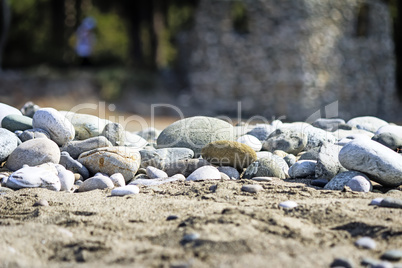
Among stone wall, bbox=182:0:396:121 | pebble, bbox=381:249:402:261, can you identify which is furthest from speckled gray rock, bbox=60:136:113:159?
stone wall, bbox=182:0:396:121

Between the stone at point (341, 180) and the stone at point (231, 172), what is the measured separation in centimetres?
78

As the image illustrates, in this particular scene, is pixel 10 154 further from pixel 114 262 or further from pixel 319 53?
pixel 319 53

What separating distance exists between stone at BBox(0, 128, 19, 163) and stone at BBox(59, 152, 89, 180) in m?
0.45

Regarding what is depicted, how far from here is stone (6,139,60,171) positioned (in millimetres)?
4223

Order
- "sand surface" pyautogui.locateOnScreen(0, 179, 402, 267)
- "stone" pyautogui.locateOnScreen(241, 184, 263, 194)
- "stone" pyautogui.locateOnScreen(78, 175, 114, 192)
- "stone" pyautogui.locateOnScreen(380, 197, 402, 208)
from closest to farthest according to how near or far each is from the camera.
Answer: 1. "sand surface" pyautogui.locateOnScreen(0, 179, 402, 267)
2. "stone" pyautogui.locateOnScreen(380, 197, 402, 208)
3. "stone" pyautogui.locateOnScreen(241, 184, 263, 194)
4. "stone" pyautogui.locateOnScreen(78, 175, 114, 192)

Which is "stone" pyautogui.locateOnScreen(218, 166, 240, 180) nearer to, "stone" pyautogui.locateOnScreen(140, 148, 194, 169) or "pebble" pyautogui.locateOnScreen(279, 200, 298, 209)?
"stone" pyautogui.locateOnScreen(140, 148, 194, 169)

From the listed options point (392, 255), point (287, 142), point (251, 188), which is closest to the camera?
point (392, 255)

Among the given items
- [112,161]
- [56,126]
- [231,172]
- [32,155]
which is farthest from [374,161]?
[56,126]

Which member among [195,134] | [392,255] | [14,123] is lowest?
[392,255]

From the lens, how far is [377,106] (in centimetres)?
1400

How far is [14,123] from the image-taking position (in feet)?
16.4

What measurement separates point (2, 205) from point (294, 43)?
32.4 ft

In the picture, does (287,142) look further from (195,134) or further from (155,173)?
(155,173)

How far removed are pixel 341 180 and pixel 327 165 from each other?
1.03 feet
